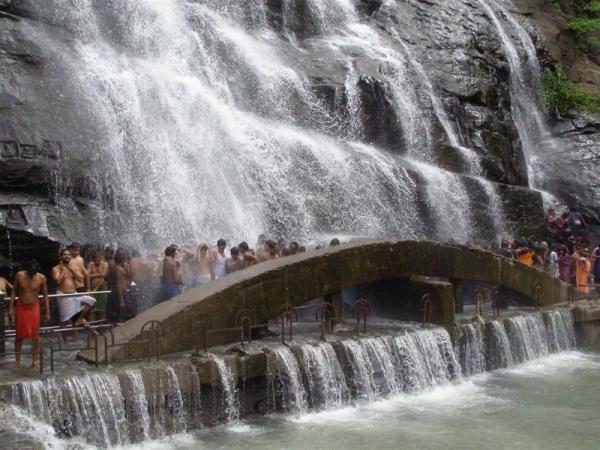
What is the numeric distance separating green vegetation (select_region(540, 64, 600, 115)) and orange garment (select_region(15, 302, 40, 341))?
27766 millimetres

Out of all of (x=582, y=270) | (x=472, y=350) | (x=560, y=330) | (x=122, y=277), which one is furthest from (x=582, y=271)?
(x=122, y=277)

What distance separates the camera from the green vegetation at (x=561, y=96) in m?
34.2

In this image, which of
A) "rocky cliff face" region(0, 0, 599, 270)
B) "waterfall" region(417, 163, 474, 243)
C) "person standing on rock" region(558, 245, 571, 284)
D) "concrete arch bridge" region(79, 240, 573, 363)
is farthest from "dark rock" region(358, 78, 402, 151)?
"concrete arch bridge" region(79, 240, 573, 363)

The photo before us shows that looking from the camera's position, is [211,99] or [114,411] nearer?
[114,411]

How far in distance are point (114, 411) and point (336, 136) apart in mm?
16221

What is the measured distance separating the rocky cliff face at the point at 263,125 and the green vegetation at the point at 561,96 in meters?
0.88

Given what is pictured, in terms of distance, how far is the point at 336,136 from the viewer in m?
25.0

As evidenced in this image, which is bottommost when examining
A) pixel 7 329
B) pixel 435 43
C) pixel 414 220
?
pixel 7 329

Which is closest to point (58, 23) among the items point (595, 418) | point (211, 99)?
point (211, 99)

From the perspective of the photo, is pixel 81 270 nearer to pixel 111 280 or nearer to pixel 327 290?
Result: pixel 111 280

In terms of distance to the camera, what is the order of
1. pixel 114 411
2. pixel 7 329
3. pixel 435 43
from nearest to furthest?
1. pixel 114 411
2. pixel 7 329
3. pixel 435 43

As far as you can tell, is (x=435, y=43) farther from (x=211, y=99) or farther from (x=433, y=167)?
(x=211, y=99)

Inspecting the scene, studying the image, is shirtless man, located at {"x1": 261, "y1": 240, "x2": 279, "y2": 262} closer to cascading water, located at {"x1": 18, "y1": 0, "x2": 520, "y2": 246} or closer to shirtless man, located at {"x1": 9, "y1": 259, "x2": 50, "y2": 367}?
cascading water, located at {"x1": 18, "y1": 0, "x2": 520, "y2": 246}

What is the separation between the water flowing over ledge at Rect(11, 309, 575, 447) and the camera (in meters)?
9.77
